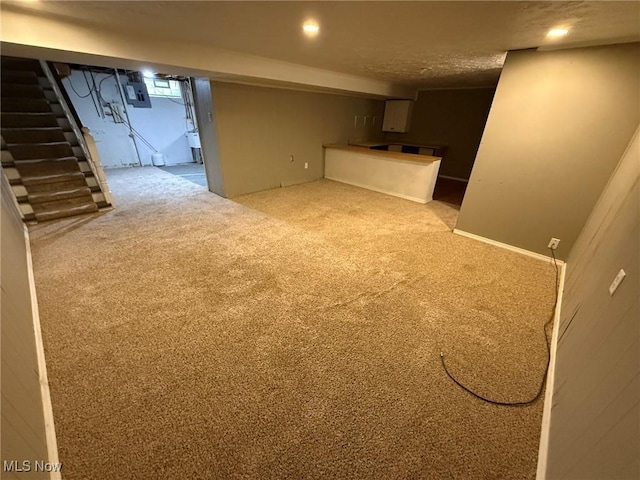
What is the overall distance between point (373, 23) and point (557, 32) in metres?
1.37

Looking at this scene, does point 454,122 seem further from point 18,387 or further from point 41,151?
point 41,151

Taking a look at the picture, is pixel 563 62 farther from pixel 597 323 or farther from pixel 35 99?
pixel 35 99

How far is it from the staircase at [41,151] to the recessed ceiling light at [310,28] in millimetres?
3668

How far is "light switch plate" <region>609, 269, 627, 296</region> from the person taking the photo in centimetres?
110

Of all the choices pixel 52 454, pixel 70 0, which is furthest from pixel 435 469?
pixel 70 0

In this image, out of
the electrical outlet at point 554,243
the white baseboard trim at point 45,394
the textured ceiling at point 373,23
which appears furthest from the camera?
the electrical outlet at point 554,243

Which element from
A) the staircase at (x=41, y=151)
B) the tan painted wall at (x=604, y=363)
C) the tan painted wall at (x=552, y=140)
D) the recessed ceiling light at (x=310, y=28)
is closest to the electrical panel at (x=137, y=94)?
the staircase at (x=41, y=151)

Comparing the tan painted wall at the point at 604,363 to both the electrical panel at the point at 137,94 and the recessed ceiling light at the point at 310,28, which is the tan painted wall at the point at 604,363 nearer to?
the recessed ceiling light at the point at 310,28

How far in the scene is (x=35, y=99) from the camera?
376 centimetres

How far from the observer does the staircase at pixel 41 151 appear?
3.23m

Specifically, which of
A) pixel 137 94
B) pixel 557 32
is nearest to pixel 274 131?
pixel 557 32

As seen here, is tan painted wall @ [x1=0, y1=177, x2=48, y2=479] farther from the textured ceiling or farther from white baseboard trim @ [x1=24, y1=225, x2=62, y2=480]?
the textured ceiling

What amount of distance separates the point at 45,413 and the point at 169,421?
60cm

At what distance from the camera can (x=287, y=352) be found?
1.59 meters
